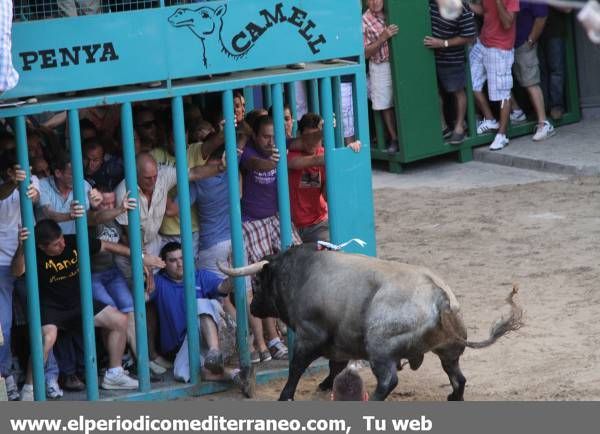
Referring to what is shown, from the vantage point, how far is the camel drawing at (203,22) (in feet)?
29.5

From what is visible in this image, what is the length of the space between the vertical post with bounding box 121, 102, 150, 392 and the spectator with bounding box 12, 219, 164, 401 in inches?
6.3

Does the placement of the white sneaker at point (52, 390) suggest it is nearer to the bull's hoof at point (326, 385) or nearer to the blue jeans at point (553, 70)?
the bull's hoof at point (326, 385)

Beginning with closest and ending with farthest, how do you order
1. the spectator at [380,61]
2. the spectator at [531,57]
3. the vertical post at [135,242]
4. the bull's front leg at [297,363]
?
the bull's front leg at [297,363] < the vertical post at [135,242] < the spectator at [380,61] < the spectator at [531,57]

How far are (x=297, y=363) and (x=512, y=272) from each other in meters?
3.24

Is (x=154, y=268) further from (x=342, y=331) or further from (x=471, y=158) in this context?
(x=471, y=158)

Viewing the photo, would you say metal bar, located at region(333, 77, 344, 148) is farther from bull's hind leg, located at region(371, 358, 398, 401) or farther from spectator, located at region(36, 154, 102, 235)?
bull's hind leg, located at region(371, 358, 398, 401)

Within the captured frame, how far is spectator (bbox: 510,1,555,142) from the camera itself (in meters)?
14.9

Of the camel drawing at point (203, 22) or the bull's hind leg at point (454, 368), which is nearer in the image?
the bull's hind leg at point (454, 368)

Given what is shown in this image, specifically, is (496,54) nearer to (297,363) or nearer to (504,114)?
(504,114)

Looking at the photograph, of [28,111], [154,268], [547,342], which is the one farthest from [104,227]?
[547,342]

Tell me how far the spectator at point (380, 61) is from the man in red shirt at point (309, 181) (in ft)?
14.6

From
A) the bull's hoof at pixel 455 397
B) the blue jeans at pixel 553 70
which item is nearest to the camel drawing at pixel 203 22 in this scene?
the bull's hoof at pixel 455 397

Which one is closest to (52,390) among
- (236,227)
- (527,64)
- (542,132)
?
(236,227)

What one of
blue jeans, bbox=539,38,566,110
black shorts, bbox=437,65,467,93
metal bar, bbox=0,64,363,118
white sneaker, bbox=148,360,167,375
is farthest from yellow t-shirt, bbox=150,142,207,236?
blue jeans, bbox=539,38,566,110
